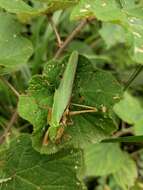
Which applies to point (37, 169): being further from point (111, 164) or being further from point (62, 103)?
point (111, 164)

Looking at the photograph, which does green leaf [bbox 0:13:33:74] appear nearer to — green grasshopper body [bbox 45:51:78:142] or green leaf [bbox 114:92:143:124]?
green grasshopper body [bbox 45:51:78:142]

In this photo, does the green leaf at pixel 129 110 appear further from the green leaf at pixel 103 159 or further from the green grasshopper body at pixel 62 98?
the green grasshopper body at pixel 62 98

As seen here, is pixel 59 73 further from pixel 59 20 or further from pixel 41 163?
pixel 59 20

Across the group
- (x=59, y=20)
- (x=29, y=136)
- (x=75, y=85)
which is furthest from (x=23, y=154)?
(x=59, y=20)

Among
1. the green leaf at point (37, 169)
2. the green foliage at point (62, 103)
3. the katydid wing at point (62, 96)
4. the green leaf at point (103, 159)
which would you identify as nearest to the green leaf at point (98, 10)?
the green foliage at point (62, 103)

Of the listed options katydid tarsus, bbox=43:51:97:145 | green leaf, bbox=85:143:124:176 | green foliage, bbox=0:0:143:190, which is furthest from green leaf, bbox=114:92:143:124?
katydid tarsus, bbox=43:51:97:145

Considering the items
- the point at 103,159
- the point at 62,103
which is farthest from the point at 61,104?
the point at 103,159
